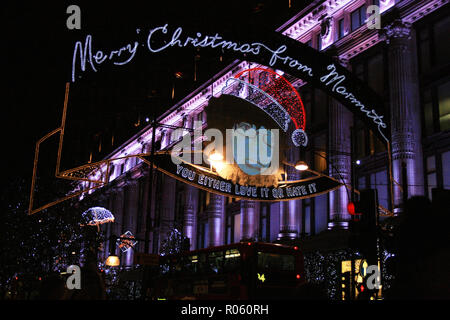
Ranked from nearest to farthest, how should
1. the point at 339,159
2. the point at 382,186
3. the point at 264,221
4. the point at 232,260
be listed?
the point at 232,260, the point at 382,186, the point at 339,159, the point at 264,221

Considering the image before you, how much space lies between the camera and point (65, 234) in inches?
981

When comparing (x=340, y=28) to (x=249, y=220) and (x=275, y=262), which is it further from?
(x=275, y=262)

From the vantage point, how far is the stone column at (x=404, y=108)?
26.8 m

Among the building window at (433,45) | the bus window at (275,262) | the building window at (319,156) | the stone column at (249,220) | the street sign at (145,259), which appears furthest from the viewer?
the stone column at (249,220)

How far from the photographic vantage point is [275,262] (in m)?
18.2

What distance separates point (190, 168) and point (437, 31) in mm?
19610

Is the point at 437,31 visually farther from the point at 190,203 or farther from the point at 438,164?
the point at 190,203

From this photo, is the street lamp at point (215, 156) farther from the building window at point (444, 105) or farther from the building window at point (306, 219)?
the building window at point (306, 219)

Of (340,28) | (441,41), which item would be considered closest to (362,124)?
(441,41)

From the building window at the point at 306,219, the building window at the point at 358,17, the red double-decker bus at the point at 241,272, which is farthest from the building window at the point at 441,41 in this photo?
the red double-decker bus at the point at 241,272

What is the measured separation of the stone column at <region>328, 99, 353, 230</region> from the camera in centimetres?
3147

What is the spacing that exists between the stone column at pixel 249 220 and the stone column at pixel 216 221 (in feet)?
18.7

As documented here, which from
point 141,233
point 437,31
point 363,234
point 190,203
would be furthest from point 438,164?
point 141,233

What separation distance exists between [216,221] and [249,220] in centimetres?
663
